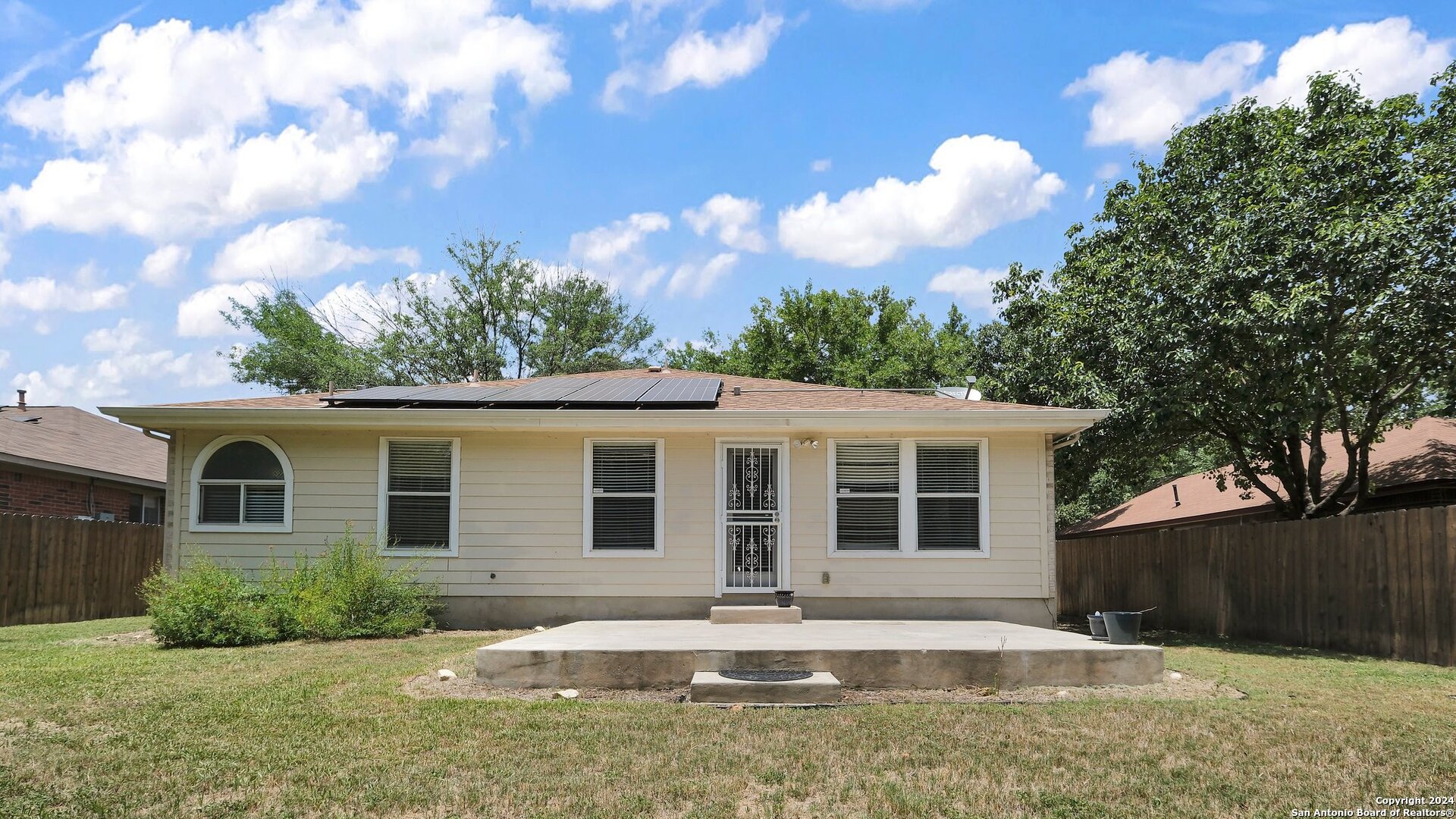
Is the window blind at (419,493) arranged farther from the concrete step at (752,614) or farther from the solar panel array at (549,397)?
the concrete step at (752,614)

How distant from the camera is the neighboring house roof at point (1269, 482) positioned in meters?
14.6

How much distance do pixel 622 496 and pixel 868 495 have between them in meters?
2.78

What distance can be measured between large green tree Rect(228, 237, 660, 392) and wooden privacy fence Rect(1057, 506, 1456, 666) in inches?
751

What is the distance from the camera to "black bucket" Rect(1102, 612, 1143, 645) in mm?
8398

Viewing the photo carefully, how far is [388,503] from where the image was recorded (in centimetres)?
1163

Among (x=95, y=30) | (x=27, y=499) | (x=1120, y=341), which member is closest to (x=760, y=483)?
(x=1120, y=341)

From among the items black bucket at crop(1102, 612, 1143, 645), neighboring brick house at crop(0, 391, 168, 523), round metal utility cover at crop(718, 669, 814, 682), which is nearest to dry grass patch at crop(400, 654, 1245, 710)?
round metal utility cover at crop(718, 669, 814, 682)

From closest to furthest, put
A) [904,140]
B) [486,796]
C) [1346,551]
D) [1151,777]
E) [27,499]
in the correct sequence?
[486,796]
[1151,777]
[1346,551]
[27,499]
[904,140]

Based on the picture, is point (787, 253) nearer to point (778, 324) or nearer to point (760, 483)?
point (778, 324)

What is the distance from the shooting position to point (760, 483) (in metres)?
11.6

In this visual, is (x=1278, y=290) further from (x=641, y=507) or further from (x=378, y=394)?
(x=378, y=394)

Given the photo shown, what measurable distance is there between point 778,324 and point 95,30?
23.8 m

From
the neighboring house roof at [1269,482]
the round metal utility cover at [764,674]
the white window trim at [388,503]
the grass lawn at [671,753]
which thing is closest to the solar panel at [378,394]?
the white window trim at [388,503]

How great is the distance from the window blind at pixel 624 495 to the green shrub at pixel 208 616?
139 inches
